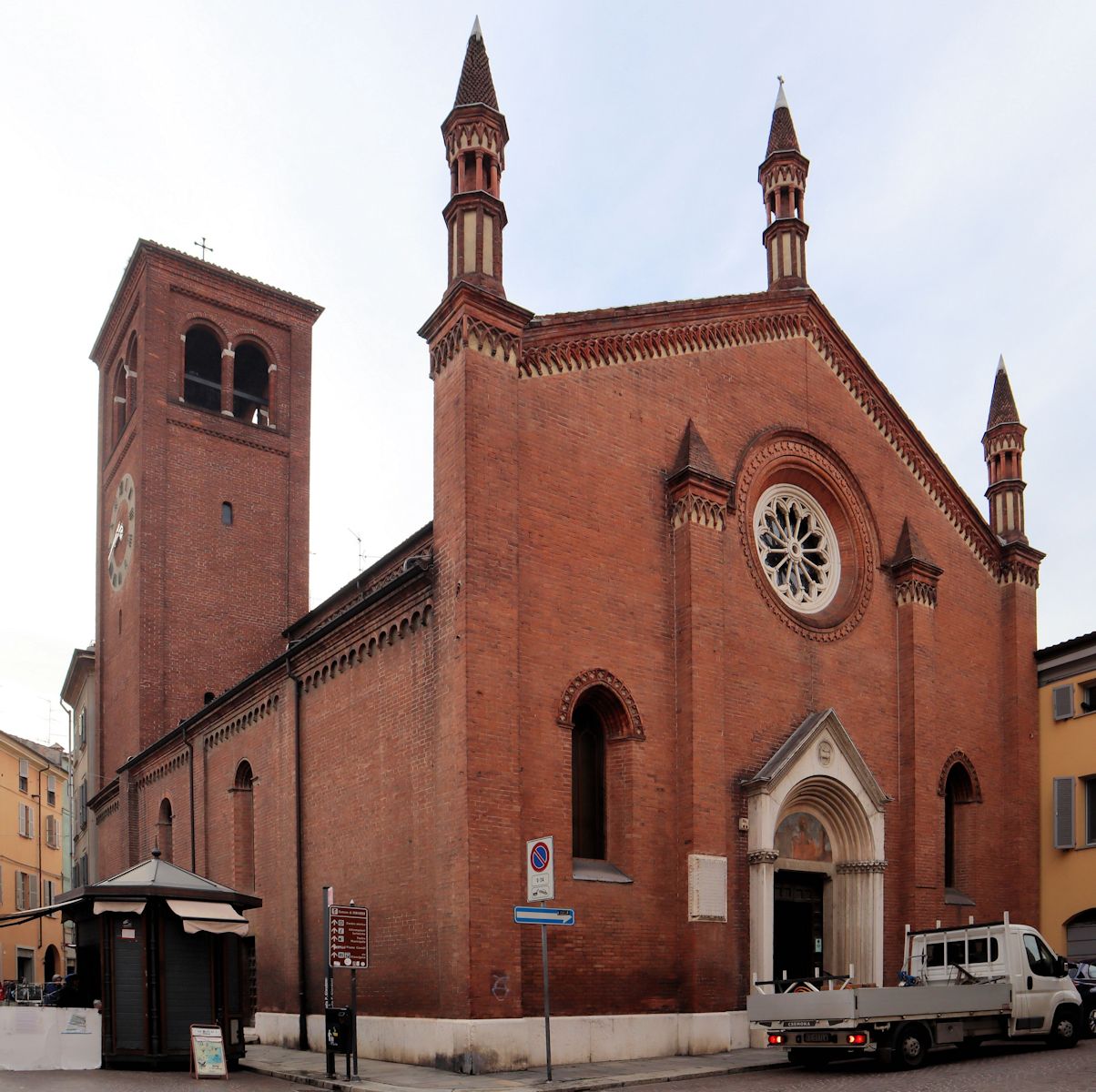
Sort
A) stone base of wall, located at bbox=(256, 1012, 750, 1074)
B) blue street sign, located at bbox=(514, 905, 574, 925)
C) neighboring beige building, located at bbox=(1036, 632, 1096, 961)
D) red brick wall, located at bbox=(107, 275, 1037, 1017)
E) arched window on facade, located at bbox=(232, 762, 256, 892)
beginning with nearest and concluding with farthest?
blue street sign, located at bbox=(514, 905, 574, 925) < stone base of wall, located at bbox=(256, 1012, 750, 1074) < red brick wall, located at bbox=(107, 275, 1037, 1017) < neighboring beige building, located at bbox=(1036, 632, 1096, 961) < arched window on facade, located at bbox=(232, 762, 256, 892)

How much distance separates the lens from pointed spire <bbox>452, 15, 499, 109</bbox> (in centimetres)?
1888

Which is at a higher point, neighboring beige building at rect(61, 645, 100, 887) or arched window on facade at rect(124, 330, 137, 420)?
arched window on facade at rect(124, 330, 137, 420)

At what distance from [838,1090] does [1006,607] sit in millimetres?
14643

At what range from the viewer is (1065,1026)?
1808 centimetres

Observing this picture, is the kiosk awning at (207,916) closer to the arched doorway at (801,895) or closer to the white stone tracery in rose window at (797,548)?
the arched doorway at (801,895)

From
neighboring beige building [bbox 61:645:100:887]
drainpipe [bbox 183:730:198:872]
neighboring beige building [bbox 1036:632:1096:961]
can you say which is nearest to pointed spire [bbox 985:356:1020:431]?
neighboring beige building [bbox 1036:632:1096:961]

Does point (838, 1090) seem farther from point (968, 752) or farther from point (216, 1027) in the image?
point (968, 752)

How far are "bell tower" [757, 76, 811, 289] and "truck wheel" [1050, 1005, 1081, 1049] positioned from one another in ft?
45.5

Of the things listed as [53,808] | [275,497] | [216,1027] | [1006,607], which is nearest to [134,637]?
[275,497]

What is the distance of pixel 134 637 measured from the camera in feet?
105

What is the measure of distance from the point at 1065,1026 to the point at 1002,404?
45.2 ft

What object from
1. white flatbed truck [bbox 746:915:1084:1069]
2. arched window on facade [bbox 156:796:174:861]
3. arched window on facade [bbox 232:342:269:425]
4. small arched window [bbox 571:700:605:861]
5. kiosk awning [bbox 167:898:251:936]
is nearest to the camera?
white flatbed truck [bbox 746:915:1084:1069]

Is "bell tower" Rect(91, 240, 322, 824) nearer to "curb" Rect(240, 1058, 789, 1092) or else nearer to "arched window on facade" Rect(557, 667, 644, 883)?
"arched window on facade" Rect(557, 667, 644, 883)

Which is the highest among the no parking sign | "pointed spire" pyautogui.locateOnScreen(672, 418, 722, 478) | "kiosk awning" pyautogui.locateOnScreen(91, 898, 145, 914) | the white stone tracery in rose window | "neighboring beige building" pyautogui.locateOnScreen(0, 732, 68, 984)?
"pointed spire" pyautogui.locateOnScreen(672, 418, 722, 478)
